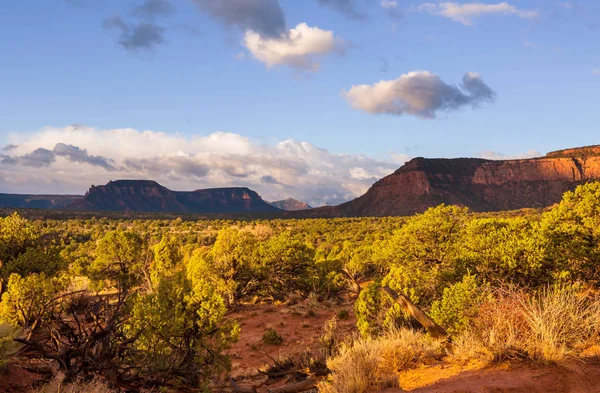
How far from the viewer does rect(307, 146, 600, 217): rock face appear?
415ft

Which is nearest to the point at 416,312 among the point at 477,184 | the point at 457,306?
the point at 457,306

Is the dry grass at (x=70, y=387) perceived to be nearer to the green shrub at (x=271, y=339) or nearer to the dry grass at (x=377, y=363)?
the dry grass at (x=377, y=363)

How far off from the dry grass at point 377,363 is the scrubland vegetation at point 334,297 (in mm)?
32

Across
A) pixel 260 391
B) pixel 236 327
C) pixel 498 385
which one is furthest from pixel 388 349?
pixel 260 391

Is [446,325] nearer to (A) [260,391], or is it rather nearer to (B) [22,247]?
(A) [260,391]

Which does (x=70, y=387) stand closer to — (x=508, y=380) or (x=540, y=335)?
(x=508, y=380)

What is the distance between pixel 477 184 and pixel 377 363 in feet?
520

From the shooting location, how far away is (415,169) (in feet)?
533

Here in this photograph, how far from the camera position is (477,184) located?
14812 centimetres

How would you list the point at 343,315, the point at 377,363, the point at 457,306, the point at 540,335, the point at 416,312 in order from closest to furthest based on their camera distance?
the point at 540,335
the point at 377,363
the point at 416,312
the point at 457,306
the point at 343,315

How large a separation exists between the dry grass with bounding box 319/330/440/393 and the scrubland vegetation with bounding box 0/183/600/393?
1.3 inches

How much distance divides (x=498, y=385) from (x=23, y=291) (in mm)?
18669

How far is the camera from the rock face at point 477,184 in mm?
126562

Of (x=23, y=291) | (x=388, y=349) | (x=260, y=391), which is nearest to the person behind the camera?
(x=388, y=349)
